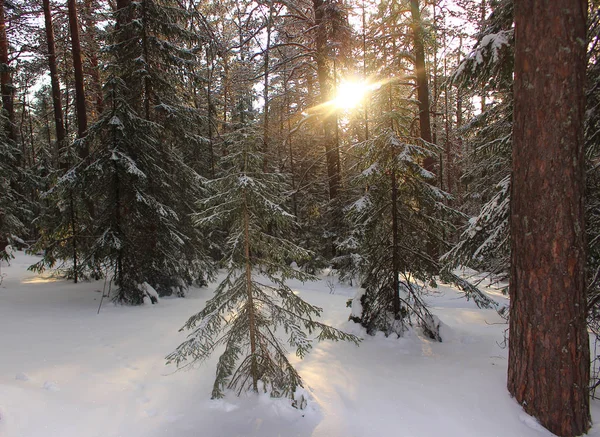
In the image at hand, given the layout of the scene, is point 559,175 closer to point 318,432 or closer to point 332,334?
point 332,334

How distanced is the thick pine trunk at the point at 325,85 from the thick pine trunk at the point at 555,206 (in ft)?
24.5

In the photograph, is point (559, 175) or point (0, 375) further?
point (0, 375)

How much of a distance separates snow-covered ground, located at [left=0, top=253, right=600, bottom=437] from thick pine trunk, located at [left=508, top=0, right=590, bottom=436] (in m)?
0.51

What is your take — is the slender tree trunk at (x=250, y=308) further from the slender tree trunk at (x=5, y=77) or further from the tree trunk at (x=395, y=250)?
the slender tree trunk at (x=5, y=77)

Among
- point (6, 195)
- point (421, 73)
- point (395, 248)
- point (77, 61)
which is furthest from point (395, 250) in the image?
point (6, 195)

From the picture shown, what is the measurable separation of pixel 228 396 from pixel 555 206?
14.3 ft

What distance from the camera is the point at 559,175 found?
10.4 feet

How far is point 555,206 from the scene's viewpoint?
3.19 m

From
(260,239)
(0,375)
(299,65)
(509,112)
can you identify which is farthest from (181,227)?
(509,112)

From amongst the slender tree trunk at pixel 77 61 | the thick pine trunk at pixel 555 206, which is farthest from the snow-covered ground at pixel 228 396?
the slender tree trunk at pixel 77 61

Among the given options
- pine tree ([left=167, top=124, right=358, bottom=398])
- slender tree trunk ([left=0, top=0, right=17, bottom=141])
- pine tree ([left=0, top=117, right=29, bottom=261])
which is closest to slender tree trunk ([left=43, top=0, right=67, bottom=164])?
pine tree ([left=0, top=117, right=29, bottom=261])

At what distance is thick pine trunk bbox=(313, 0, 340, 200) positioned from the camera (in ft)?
37.5

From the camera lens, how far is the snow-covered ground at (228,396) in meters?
3.37

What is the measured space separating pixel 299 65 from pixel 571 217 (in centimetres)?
1172
